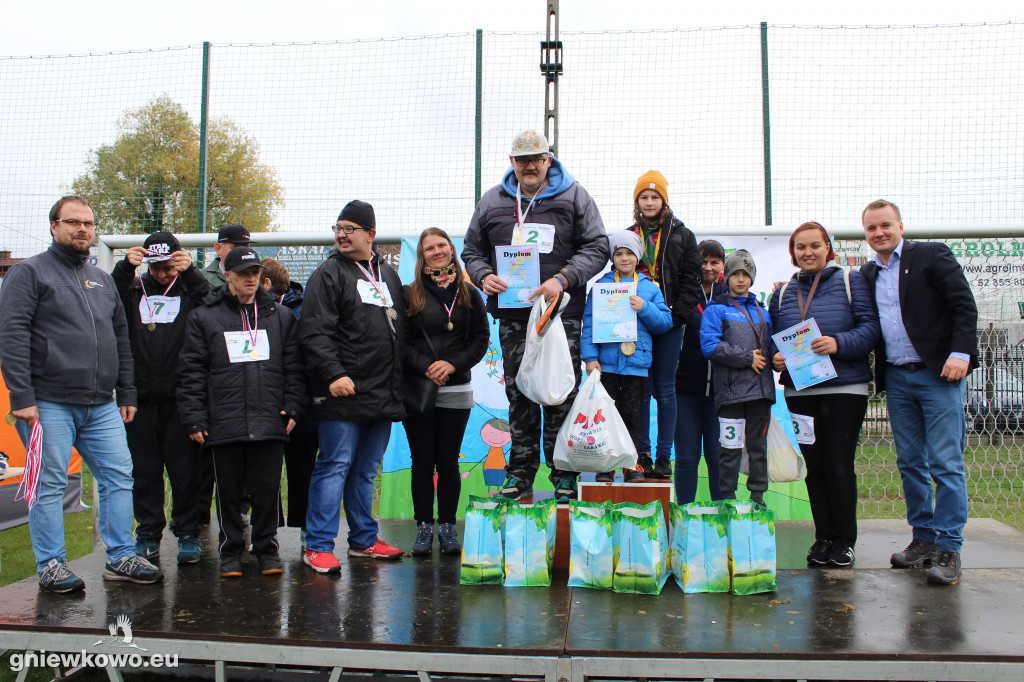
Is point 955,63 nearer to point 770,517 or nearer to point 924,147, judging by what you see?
point 924,147

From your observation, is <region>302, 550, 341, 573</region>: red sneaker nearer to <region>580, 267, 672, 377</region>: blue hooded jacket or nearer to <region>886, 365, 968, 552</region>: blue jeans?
<region>580, 267, 672, 377</region>: blue hooded jacket

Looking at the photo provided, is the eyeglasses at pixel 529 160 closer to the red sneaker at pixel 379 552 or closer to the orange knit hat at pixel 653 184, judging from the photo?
the orange knit hat at pixel 653 184

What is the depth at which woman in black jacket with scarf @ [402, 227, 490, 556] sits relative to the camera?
147 inches

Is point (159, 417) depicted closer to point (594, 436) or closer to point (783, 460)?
point (594, 436)

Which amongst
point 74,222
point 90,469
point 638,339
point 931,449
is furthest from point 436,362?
point 931,449

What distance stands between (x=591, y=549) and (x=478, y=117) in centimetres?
327

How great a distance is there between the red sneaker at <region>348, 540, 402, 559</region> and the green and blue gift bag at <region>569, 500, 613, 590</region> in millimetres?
988

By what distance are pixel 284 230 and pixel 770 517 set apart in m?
3.74

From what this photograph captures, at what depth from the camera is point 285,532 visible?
4.34 metres

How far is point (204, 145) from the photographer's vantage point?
17.6 feet

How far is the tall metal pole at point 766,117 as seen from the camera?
4.86 meters

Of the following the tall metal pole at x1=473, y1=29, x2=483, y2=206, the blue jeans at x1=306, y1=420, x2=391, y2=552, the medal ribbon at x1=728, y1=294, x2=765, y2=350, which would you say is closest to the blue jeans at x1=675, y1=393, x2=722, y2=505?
the medal ribbon at x1=728, y1=294, x2=765, y2=350

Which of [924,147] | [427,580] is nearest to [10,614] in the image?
[427,580]

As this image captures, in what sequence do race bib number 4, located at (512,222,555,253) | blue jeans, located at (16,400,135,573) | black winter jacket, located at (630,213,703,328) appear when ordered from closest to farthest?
blue jeans, located at (16,400,135,573), race bib number 4, located at (512,222,555,253), black winter jacket, located at (630,213,703,328)
